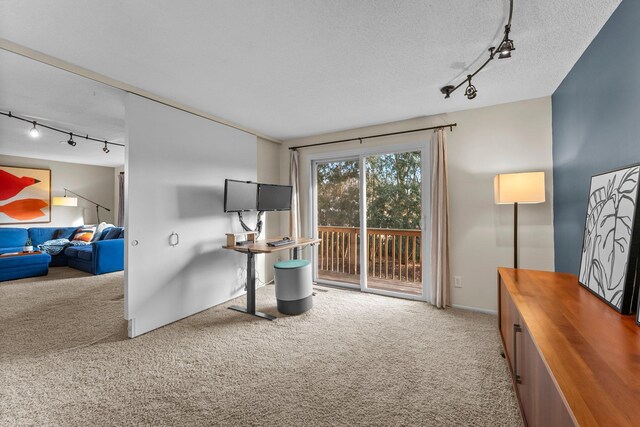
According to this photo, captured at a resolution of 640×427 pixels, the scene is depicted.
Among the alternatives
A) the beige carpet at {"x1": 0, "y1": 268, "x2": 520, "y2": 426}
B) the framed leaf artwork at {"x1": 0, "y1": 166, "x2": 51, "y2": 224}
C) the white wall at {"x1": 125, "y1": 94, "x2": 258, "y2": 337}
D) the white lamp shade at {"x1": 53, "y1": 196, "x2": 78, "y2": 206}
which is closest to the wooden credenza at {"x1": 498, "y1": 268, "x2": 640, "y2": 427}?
the beige carpet at {"x1": 0, "y1": 268, "x2": 520, "y2": 426}

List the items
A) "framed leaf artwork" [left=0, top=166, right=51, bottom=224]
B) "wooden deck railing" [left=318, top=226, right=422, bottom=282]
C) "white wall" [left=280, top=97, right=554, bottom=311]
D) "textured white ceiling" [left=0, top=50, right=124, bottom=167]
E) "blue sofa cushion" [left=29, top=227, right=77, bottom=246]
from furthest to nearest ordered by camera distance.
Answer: "blue sofa cushion" [left=29, top=227, right=77, bottom=246]
"framed leaf artwork" [left=0, top=166, right=51, bottom=224]
"wooden deck railing" [left=318, top=226, right=422, bottom=282]
"white wall" [left=280, top=97, right=554, bottom=311]
"textured white ceiling" [left=0, top=50, right=124, bottom=167]

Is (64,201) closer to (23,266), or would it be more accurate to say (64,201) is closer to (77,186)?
(77,186)

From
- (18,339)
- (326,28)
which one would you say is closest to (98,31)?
(326,28)

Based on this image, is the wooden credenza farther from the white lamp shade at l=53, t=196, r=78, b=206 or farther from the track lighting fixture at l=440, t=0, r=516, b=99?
the white lamp shade at l=53, t=196, r=78, b=206

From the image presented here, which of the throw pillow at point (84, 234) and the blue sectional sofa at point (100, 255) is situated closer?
the blue sectional sofa at point (100, 255)

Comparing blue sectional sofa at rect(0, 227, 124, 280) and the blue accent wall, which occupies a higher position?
the blue accent wall

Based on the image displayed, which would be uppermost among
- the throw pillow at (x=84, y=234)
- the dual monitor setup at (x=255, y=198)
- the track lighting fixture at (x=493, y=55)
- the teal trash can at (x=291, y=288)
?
the track lighting fixture at (x=493, y=55)

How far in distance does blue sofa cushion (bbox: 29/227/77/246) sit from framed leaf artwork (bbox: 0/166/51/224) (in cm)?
37

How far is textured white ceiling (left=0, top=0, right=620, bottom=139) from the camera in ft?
5.34

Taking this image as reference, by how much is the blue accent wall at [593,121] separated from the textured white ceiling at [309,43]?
16 centimetres

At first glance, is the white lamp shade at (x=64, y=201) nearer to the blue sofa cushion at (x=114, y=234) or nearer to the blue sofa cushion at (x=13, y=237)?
the blue sofa cushion at (x=13, y=237)

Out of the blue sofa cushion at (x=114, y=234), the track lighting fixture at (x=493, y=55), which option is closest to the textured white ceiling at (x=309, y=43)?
the track lighting fixture at (x=493, y=55)

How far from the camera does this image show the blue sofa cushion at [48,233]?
5.89 metres

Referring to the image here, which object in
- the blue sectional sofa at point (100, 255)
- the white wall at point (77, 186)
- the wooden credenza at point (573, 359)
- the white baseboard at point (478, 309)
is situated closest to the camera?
the wooden credenza at point (573, 359)
